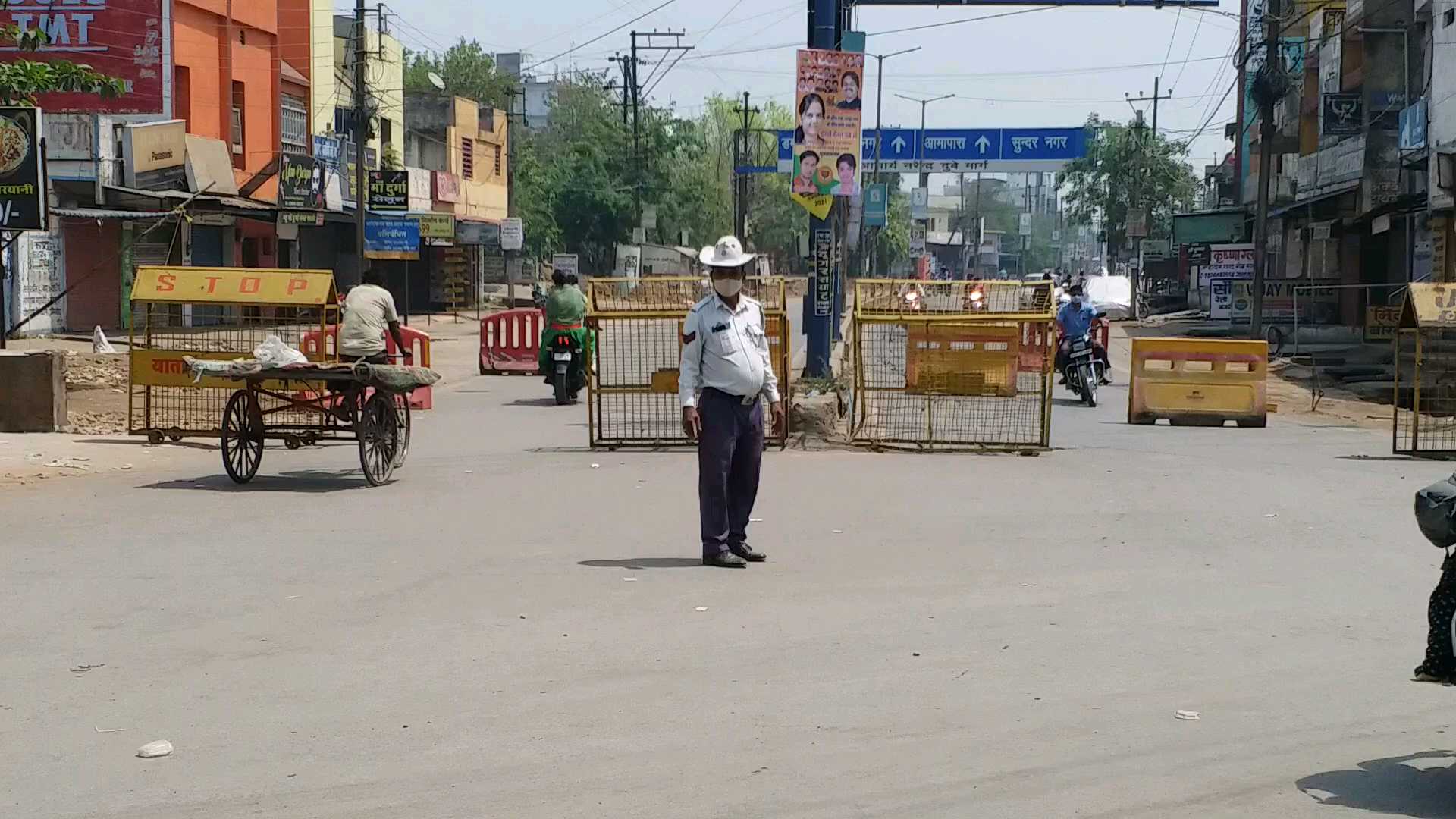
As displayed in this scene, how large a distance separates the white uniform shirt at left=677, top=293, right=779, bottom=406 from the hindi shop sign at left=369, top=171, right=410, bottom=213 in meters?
38.0

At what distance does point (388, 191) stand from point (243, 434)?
34.0 m

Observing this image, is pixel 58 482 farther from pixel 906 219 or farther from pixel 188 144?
pixel 906 219

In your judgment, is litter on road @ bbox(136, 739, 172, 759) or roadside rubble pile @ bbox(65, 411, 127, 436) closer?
litter on road @ bbox(136, 739, 172, 759)

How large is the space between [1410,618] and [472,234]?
53110mm

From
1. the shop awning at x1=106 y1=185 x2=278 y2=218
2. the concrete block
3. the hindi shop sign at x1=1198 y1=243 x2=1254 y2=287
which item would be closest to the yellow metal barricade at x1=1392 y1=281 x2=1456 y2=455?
the concrete block

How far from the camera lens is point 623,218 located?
78.4 metres

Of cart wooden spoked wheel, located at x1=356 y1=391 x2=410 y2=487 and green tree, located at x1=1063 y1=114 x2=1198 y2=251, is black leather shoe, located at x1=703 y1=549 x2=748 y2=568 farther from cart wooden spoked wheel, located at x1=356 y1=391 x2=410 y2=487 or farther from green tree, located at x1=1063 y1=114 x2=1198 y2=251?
green tree, located at x1=1063 y1=114 x2=1198 y2=251

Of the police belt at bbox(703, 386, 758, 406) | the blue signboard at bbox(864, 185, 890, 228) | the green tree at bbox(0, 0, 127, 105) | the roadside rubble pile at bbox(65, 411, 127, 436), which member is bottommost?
the roadside rubble pile at bbox(65, 411, 127, 436)

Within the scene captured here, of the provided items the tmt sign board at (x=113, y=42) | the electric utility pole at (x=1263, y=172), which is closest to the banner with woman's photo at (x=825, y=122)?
the electric utility pole at (x=1263, y=172)

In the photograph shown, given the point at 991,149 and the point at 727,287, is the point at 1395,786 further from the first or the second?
the point at 991,149

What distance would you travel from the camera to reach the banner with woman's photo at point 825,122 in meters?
20.7

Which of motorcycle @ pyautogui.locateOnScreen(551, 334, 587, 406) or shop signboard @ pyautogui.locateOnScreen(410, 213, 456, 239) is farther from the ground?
shop signboard @ pyautogui.locateOnScreen(410, 213, 456, 239)

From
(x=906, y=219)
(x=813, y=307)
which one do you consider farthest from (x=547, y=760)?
(x=906, y=219)

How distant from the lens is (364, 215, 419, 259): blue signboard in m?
42.5
